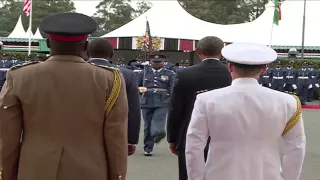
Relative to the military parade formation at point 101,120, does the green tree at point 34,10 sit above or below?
above

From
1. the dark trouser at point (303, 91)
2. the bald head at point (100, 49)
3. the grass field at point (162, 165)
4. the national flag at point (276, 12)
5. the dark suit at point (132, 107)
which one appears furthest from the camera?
the national flag at point (276, 12)

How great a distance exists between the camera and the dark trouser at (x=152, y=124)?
7876 millimetres

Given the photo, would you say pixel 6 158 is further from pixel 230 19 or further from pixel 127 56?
pixel 230 19

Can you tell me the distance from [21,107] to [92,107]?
1.31 ft

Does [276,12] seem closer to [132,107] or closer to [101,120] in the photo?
[132,107]

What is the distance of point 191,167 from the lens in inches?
120

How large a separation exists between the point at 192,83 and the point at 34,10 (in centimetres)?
8361

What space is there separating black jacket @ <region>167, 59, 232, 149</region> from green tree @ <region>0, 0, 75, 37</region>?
75804 millimetres

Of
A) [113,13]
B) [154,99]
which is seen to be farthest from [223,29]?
[113,13]

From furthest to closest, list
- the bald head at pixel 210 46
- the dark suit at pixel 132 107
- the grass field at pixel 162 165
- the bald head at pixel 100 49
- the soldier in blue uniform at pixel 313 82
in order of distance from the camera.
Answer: the soldier in blue uniform at pixel 313 82 < the grass field at pixel 162 165 < the bald head at pixel 100 49 < the dark suit at pixel 132 107 < the bald head at pixel 210 46

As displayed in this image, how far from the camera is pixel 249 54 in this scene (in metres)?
2.96

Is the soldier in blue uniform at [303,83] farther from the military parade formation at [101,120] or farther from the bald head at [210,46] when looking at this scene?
the military parade formation at [101,120]

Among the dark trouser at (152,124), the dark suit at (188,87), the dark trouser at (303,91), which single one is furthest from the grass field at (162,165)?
the dark trouser at (303,91)

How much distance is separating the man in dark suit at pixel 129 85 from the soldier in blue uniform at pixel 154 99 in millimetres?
3166
